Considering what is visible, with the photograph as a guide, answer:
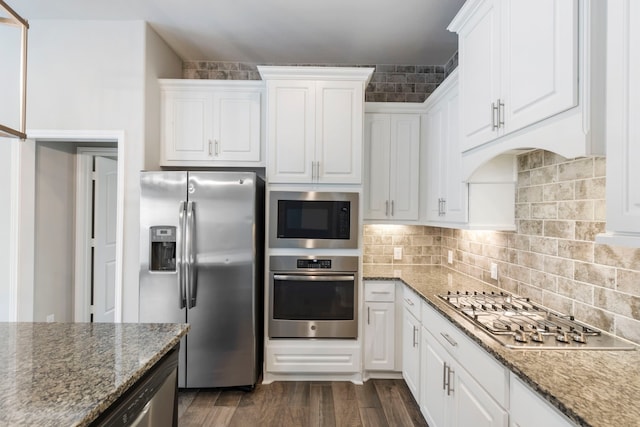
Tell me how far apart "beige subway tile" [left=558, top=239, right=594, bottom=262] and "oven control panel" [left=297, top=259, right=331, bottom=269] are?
1584 millimetres

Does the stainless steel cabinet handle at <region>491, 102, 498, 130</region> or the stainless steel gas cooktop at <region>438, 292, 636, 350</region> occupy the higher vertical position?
the stainless steel cabinet handle at <region>491, 102, 498, 130</region>

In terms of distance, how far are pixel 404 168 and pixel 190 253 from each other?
6.56 feet

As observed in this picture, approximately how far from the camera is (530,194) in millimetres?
1933

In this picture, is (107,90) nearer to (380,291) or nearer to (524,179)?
(380,291)

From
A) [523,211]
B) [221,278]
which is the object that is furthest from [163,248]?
[523,211]

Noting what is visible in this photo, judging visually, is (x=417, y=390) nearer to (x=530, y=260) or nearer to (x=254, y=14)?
(x=530, y=260)

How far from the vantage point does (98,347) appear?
118 centimetres

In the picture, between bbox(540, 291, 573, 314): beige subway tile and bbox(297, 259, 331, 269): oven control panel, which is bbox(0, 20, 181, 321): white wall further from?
bbox(540, 291, 573, 314): beige subway tile

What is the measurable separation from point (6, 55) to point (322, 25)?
8.56 ft

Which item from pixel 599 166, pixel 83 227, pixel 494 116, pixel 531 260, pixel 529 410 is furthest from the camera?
pixel 83 227

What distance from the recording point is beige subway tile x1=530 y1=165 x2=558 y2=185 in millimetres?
1732


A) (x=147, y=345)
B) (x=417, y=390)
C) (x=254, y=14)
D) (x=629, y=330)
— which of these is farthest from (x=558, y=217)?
(x=254, y=14)

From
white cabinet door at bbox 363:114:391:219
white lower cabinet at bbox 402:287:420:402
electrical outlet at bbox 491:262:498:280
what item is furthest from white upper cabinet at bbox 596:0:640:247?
white cabinet door at bbox 363:114:391:219

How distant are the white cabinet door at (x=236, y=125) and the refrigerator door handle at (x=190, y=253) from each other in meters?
0.69
